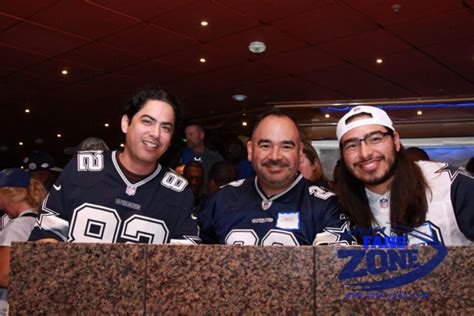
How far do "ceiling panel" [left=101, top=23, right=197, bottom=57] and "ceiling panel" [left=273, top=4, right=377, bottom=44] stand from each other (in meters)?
1.37

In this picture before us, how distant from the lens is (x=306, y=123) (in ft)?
20.2

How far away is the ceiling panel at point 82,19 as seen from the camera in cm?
539

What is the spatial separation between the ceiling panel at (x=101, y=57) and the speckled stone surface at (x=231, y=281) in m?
5.84

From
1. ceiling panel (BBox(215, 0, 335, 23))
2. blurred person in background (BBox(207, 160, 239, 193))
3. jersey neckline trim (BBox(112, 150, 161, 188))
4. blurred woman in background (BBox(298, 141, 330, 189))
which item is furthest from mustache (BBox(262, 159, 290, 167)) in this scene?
ceiling panel (BBox(215, 0, 335, 23))

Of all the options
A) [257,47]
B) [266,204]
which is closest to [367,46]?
[257,47]

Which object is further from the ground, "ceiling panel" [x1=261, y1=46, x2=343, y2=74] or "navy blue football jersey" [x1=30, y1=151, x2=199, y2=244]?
"ceiling panel" [x1=261, y1=46, x2=343, y2=74]

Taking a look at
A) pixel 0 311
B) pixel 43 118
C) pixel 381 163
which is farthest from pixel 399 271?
pixel 43 118

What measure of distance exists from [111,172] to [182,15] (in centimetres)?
363

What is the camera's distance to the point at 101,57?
7074 mm

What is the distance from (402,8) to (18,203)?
4.21 m

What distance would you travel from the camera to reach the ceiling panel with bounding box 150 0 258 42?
5.35m

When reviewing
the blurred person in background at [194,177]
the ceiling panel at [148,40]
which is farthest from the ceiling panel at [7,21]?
the blurred person in background at [194,177]

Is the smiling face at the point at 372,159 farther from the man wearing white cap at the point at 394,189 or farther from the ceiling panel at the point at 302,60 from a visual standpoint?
the ceiling panel at the point at 302,60

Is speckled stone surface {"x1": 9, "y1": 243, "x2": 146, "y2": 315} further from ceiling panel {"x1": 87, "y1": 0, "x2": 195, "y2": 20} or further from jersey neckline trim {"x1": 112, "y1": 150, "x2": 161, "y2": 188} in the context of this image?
ceiling panel {"x1": 87, "y1": 0, "x2": 195, "y2": 20}
